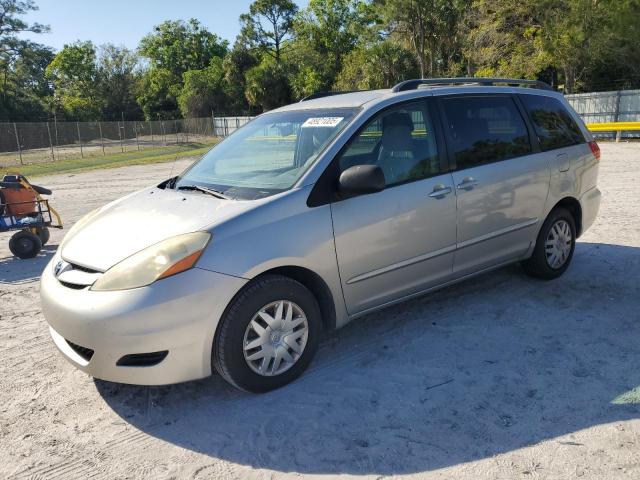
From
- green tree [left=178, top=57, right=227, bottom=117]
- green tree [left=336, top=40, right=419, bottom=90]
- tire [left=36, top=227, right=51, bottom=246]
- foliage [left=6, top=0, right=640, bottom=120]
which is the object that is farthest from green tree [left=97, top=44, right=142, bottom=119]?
tire [left=36, top=227, right=51, bottom=246]

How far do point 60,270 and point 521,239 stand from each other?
3.75 m

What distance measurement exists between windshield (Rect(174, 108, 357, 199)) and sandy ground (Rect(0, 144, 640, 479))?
1.35m

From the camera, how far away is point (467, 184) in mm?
4121

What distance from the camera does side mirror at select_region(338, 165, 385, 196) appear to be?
3.33 meters

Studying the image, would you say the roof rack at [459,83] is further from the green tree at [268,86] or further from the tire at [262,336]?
the green tree at [268,86]

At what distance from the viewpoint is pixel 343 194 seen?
3.46 metres

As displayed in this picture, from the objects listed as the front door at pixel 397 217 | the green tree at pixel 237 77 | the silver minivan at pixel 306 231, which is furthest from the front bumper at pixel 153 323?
the green tree at pixel 237 77

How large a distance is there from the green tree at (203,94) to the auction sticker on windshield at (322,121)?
178ft

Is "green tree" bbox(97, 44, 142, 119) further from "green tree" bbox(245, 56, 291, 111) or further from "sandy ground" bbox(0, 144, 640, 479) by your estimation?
"sandy ground" bbox(0, 144, 640, 479)

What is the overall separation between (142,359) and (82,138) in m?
35.4

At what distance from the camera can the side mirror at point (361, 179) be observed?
3.33 m

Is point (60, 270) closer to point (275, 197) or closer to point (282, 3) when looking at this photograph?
point (275, 197)

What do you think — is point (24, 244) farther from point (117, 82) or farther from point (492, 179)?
point (117, 82)

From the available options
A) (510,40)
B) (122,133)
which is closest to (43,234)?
(510,40)
